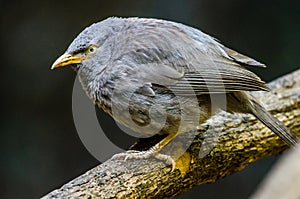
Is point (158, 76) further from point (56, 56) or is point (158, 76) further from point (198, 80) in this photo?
point (56, 56)

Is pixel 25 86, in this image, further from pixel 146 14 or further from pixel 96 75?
pixel 96 75

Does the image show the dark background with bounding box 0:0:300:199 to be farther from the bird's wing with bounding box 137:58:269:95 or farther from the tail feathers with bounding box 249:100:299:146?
the bird's wing with bounding box 137:58:269:95

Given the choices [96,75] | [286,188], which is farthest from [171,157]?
[286,188]

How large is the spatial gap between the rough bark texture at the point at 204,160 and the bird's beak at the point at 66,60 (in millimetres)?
685

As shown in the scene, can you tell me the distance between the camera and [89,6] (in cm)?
592

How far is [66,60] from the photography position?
11.3 feet

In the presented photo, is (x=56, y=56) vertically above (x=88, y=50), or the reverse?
(x=88, y=50)

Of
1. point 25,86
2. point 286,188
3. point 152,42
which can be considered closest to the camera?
point 286,188

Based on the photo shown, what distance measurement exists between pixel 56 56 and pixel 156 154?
2689 mm

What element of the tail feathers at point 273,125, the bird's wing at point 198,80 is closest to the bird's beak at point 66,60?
the bird's wing at point 198,80

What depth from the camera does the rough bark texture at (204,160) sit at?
3150 mm

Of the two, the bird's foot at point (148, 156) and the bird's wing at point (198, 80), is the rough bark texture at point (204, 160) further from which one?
the bird's wing at point (198, 80)

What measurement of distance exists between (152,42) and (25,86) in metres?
2.77

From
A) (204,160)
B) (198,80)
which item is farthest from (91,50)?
(204,160)
